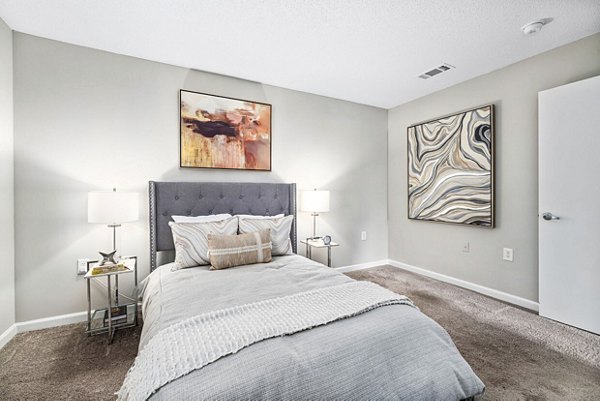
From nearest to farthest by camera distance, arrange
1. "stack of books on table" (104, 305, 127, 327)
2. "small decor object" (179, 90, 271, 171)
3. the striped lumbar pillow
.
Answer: the striped lumbar pillow → "stack of books on table" (104, 305, 127, 327) → "small decor object" (179, 90, 271, 171)

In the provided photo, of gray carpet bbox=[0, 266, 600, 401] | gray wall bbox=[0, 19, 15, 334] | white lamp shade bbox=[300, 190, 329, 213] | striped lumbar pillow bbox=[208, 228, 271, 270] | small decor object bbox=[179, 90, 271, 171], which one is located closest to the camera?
gray carpet bbox=[0, 266, 600, 401]

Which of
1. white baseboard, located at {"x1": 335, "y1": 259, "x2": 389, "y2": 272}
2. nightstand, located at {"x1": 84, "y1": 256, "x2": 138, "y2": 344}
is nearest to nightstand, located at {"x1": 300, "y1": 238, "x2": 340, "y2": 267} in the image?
white baseboard, located at {"x1": 335, "y1": 259, "x2": 389, "y2": 272}

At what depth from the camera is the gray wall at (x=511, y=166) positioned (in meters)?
2.54

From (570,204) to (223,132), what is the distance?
3362 millimetres

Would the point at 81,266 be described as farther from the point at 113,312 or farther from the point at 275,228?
the point at 275,228

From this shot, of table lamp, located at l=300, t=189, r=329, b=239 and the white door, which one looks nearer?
the white door

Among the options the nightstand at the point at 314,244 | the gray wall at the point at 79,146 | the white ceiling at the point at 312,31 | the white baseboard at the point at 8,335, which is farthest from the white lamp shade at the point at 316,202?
the white baseboard at the point at 8,335

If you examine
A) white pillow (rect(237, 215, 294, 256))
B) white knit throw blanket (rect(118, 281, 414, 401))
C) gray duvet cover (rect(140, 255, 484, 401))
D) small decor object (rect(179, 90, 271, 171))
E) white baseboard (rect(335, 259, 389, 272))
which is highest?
small decor object (rect(179, 90, 271, 171))

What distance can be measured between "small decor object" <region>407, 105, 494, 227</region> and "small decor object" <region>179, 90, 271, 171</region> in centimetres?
212

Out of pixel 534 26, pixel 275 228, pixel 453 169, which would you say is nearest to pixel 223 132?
pixel 275 228

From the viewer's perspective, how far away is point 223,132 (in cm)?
304

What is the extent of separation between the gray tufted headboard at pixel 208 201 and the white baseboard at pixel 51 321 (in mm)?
737

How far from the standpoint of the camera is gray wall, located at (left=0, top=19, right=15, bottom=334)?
2090 millimetres

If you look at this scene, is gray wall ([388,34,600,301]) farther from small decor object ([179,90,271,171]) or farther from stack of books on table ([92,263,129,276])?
stack of books on table ([92,263,129,276])
